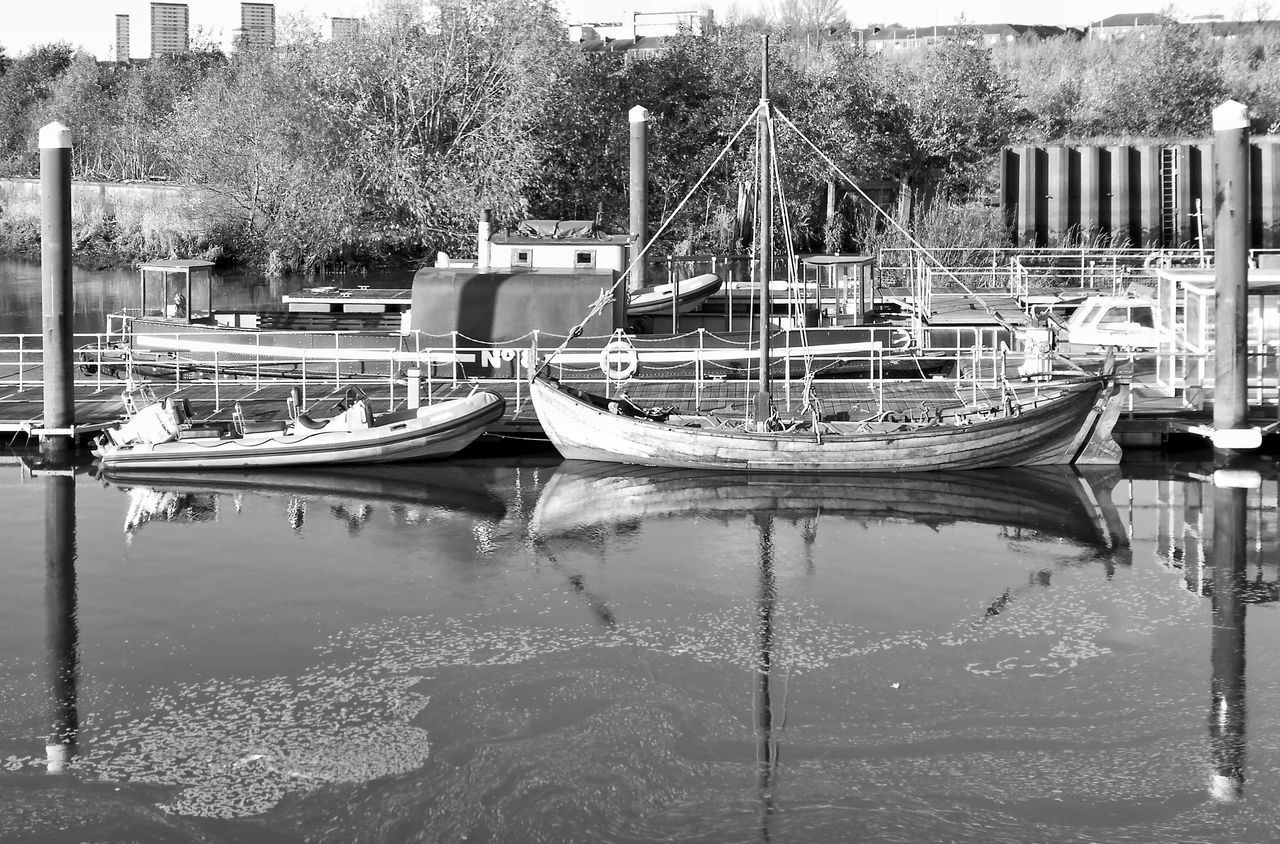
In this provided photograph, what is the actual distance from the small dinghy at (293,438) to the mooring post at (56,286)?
49.2 inches

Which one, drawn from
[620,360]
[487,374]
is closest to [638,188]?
[487,374]

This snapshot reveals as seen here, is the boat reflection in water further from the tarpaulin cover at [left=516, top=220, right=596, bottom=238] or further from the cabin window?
the tarpaulin cover at [left=516, top=220, right=596, bottom=238]

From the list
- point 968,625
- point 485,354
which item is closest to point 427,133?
point 485,354

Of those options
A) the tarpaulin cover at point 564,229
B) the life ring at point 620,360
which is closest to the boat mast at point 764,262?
the life ring at point 620,360

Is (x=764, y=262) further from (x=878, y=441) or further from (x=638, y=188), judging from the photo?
(x=638, y=188)

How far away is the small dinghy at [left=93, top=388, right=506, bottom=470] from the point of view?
21062 mm

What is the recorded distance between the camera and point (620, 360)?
24.9 metres

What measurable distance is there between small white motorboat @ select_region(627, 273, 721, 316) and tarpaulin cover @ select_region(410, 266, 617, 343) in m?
3.56

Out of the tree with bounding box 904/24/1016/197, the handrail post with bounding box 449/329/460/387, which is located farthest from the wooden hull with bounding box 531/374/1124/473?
the tree with bounding box 904/24/1016/197

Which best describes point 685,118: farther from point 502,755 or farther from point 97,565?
point 502,755

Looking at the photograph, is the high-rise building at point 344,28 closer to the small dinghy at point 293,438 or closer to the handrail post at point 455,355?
the handrail post at point 455,355

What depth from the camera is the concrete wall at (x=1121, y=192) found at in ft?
158

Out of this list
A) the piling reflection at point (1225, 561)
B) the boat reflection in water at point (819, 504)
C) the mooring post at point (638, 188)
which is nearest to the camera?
the piling reflection at point (1225, 561)

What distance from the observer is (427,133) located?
48250 mm
